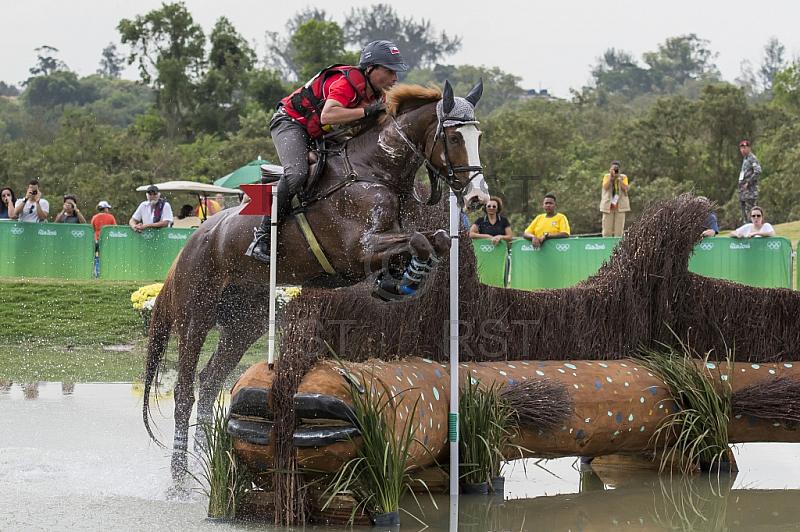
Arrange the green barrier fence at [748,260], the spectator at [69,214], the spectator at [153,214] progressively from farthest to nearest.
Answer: the spectator at [69,214]
the spectator at [153,214]
the green barrier fence at [748,260]

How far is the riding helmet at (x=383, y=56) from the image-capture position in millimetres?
5918

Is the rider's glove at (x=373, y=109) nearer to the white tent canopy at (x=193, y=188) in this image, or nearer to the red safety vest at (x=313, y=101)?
the red safety vest at (x=313, y=101)

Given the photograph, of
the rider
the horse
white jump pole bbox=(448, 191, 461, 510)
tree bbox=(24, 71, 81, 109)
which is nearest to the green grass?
the horse

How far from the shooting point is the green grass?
11.0m

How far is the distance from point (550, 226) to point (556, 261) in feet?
1.64

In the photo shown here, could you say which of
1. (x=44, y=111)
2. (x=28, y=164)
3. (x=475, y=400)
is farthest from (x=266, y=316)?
(x=44, y=111)

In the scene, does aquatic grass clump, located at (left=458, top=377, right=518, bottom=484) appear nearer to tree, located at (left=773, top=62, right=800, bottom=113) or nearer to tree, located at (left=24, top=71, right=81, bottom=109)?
tree, located at (left=773, top=62, right=800, bottom=113)

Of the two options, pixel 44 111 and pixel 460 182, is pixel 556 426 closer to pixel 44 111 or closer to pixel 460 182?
pixel 460 182

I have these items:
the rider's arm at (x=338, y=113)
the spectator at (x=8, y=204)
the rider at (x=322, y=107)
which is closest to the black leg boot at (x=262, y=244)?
the rider at (x=322, y=107)

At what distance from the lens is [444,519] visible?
A: 16.3 ft

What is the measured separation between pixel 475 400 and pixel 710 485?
168cm

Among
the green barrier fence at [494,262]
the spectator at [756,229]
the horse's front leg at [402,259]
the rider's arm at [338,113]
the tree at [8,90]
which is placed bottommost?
the green barrier fence at [494,262]

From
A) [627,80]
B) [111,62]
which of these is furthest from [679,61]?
[111,62]

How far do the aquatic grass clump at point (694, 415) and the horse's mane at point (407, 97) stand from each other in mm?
2294
